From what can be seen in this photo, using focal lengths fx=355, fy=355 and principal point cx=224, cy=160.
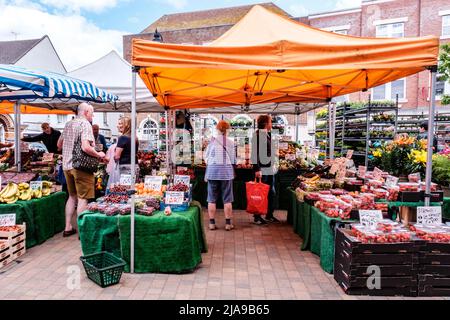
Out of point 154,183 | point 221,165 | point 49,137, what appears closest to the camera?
point 154,183

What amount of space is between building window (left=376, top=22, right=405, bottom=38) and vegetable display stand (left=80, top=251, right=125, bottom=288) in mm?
23168

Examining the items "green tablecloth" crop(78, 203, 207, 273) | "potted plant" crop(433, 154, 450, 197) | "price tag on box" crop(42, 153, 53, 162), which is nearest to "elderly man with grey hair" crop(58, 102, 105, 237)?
"green tablecloth" crop(78, 203, 207, 273)

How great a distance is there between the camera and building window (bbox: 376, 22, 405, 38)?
2175 cm

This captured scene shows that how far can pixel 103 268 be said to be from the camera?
11.5 feet

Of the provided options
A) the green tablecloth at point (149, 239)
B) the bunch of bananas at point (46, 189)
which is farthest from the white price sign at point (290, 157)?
the bunch of bananas at point (46, 189)

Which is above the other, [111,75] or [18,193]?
[111,75]

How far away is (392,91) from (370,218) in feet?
68.8

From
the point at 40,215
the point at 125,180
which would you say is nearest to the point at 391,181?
the point at 125,180

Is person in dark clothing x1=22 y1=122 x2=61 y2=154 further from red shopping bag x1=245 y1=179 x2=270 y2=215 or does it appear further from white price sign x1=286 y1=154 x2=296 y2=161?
white price sign x1=286 y1=154 x2=296 y2=161

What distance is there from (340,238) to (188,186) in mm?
1986

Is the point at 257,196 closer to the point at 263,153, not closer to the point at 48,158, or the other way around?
the point at 263,153

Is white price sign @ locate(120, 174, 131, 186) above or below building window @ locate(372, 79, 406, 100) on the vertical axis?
below

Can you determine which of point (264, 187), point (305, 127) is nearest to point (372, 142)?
point (264, 187)

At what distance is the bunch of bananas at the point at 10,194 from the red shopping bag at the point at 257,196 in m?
3.46
